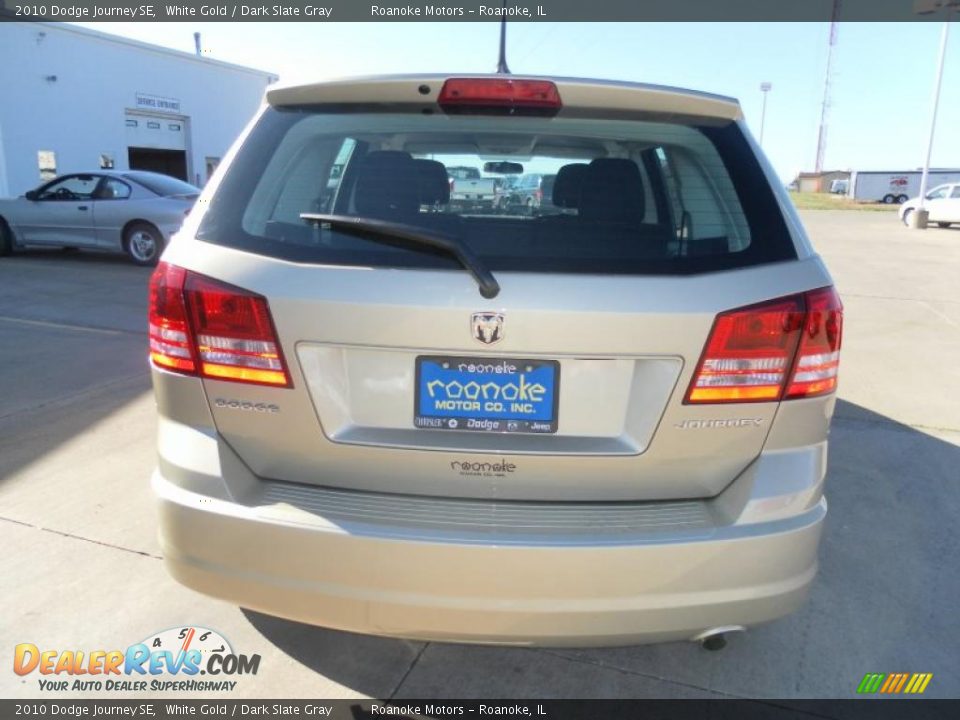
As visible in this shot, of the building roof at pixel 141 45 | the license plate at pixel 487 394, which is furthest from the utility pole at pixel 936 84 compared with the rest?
the license plate at pixel 487 394

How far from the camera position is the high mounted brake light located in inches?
77.8

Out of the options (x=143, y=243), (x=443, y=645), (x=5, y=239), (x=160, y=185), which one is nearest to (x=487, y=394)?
(x=443, y=645)

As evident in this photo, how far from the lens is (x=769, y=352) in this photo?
183 centimetres

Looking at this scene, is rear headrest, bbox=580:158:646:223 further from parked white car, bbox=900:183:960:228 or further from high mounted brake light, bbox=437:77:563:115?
parked white car, bbox=900:183:960:228

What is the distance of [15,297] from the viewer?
8828 millimetres

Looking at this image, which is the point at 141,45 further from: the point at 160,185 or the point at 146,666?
the point at 146,666

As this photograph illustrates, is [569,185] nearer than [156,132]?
Yes

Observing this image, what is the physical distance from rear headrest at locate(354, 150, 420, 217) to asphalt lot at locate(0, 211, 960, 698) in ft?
4.86

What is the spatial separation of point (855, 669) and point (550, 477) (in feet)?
4.77

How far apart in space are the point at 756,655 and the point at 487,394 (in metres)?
1.49

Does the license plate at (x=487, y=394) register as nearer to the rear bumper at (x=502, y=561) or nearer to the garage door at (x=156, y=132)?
the rear bumper at (x=502, y=561)

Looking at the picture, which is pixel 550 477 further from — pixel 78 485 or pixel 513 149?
pixel 78 485

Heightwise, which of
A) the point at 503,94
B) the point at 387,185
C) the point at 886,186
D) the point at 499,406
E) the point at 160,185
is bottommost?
the point at 886,186

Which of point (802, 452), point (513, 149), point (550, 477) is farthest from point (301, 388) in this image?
point (802, 452)
